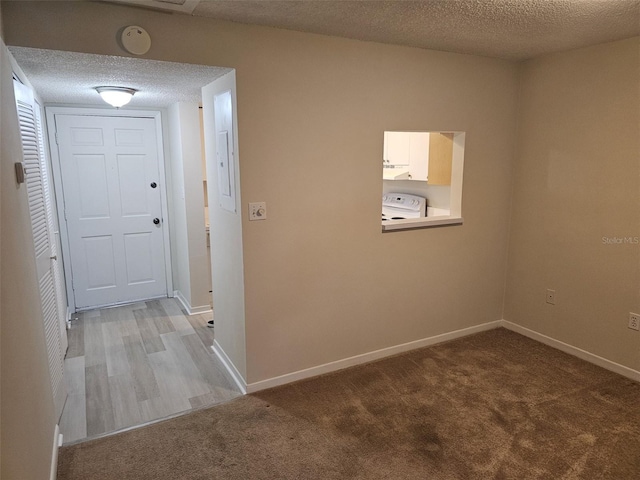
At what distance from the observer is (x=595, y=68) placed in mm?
2975

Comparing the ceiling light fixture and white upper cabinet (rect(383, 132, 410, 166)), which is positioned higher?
the ceiling light fixture

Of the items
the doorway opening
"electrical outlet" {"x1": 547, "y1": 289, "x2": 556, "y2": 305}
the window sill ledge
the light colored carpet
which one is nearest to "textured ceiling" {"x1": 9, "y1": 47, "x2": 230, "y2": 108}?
the doorway opening

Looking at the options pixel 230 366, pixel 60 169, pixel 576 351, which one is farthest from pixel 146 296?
pixel 576 351

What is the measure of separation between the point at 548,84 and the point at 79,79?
3477 mm

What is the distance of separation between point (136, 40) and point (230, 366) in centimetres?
224

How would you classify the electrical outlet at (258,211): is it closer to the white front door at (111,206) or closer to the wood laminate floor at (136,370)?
the wood laminate floor at (136,370)

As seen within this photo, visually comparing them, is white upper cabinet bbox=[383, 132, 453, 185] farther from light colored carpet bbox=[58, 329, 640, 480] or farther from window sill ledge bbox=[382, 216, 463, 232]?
light colored carpet bbox=[58, 329, 640, 480]

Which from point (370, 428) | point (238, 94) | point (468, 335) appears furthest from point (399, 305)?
point (238, 94)

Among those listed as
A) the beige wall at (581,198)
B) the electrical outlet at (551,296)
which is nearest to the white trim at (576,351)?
the beige wall at (581,198)

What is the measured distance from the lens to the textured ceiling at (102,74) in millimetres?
2188

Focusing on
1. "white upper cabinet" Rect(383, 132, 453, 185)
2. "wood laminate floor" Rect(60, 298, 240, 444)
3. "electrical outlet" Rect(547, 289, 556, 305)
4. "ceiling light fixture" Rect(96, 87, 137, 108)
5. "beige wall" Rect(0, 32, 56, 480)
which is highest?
"ceiling light fixture" Rect(96, 87, 137, 108)

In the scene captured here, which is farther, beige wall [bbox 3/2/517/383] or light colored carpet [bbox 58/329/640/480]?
beige wall [bbox 3/2/517/383]

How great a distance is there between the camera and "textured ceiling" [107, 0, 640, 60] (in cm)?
213

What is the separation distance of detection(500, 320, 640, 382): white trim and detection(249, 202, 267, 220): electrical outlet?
8.63ft
